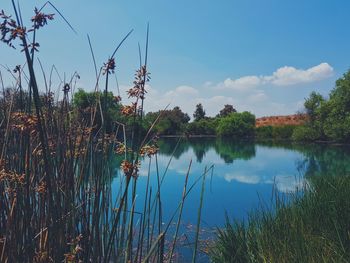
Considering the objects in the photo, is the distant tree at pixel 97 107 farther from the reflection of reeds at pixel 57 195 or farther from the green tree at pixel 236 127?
the green tree at pixel 236 127

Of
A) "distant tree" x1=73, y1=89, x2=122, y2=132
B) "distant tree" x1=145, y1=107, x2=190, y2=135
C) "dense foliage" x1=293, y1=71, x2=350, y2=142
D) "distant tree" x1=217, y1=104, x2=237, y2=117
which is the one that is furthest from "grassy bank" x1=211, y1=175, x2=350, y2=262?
"distant tree" x1=217, y1=104, x2=237, y2=117

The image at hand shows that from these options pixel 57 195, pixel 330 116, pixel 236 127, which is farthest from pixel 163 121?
pixel 236 127

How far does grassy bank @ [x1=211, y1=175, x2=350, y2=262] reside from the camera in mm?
2877

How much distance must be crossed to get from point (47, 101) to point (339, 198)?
11.7 ft

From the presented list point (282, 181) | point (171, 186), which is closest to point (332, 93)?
point (282, 181)

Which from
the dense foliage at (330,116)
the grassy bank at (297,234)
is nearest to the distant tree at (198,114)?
the dense foliage at (330,116)

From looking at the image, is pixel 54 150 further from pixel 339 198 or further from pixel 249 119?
pixel 249 119

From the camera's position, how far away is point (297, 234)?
9.54ft

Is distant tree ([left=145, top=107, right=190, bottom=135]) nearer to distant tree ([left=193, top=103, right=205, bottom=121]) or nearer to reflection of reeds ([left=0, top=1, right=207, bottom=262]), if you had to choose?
reflection of reeds ([left=0, top=1, right=207, bottom=262])

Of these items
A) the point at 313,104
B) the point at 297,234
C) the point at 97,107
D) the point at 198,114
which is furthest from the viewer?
the point at 198,114

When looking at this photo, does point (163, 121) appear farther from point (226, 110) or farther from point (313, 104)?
point (226, 110)

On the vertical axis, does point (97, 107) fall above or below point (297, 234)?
above

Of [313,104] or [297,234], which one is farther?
[313,104]

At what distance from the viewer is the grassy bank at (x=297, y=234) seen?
113 inches
